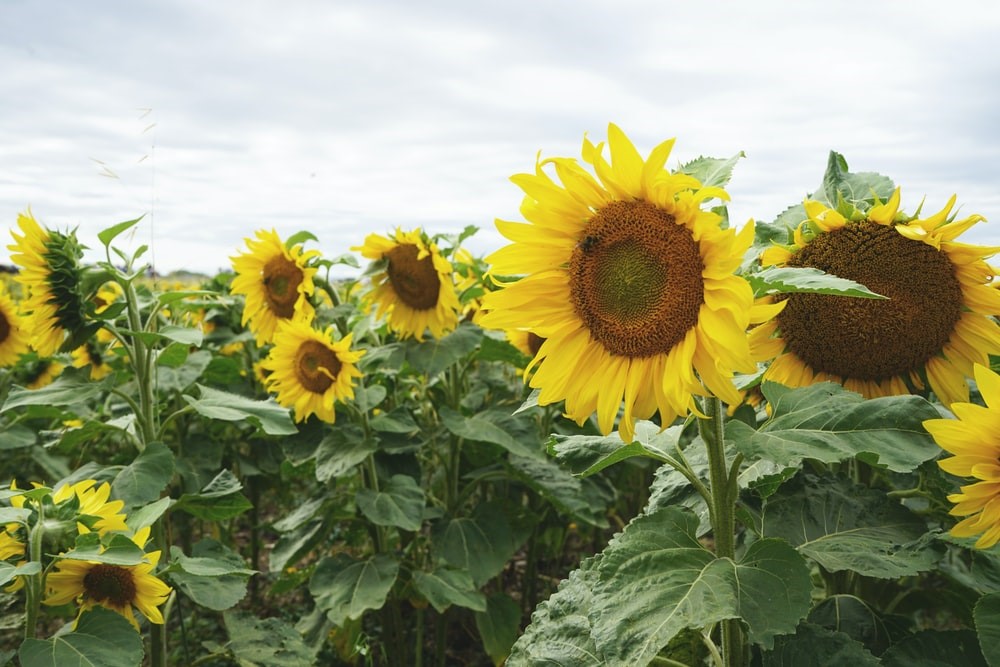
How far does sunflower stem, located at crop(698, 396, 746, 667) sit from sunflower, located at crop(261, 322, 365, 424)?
64.9 inches

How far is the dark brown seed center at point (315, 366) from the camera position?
289 centimetres

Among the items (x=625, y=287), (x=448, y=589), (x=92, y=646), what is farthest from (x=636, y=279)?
(x=448, y=589)

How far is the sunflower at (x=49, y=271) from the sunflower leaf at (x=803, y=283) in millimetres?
2182

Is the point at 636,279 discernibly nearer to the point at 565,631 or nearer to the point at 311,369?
the point at 565,631

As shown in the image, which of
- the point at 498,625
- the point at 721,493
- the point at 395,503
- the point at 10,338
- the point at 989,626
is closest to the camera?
the point at 989,626

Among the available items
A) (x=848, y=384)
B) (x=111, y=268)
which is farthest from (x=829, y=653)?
(x=111, y=268)

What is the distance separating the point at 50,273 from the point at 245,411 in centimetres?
75

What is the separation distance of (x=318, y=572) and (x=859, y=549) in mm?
1838

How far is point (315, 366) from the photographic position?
2.92 m

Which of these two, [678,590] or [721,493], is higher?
[721,493]

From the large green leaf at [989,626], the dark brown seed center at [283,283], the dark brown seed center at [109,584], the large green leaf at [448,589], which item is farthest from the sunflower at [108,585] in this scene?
the large green leaf at [989,626]

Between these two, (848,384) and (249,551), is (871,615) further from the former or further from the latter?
(249,551)

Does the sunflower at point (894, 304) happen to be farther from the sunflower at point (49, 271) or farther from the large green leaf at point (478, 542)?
the sunflower at point (49, 271)

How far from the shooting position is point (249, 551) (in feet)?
14.9
